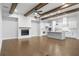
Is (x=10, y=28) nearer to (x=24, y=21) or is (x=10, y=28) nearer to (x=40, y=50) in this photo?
(x=24, y=21)

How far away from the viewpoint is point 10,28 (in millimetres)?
7051

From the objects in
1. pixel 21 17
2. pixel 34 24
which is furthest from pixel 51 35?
pixel 21 17

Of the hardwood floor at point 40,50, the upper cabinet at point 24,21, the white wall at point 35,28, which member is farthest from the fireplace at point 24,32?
the hardwood floor at point 40,50

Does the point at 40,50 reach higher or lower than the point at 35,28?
lower

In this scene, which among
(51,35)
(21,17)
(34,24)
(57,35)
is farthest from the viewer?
(34,24)

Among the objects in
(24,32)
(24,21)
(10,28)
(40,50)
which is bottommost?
(40,50)

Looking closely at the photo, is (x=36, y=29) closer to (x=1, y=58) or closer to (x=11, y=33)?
(x=11, y=33)

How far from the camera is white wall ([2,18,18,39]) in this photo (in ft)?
21.9

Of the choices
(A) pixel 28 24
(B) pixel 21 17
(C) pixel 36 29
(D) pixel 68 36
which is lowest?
(D) pixel 68 36

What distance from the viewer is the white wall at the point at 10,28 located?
6.69m

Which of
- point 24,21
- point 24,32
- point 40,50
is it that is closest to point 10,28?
point 24,32

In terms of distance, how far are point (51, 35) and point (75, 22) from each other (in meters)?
2.78

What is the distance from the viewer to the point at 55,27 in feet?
31.2

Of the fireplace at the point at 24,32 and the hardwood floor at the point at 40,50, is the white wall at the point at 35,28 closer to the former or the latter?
the fireplace at the point at 24,32
